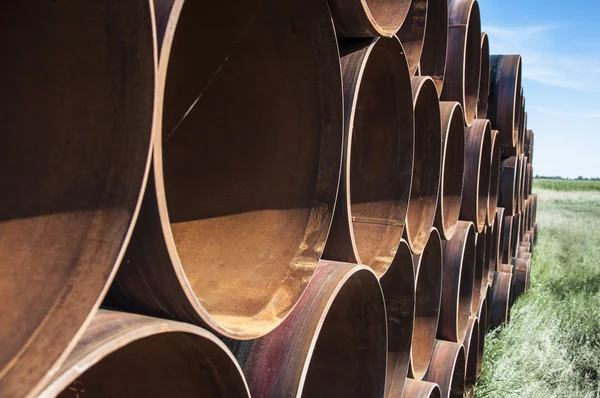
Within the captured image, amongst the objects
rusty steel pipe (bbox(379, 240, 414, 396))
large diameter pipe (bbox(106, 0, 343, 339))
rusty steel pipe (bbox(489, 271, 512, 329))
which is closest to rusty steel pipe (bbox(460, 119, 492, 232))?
rusty steel pipe (bbox(379, 240, 414, 396))

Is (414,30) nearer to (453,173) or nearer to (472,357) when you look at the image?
(453,173)

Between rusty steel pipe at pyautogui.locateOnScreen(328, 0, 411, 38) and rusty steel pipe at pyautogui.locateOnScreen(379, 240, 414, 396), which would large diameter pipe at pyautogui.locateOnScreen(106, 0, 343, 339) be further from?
rusty steel pipe at pyautogui.locateOnScreen(379, 240, 414, 396)

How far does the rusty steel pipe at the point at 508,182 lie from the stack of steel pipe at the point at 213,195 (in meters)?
3.09

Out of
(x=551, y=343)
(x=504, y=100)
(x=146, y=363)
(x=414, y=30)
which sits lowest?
(x=551, y=343)

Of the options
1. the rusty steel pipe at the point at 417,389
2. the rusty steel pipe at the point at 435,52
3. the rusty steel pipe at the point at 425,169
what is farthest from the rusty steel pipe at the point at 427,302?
the rusty steel pipe at the point at 435,52

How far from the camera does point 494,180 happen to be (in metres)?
3.85

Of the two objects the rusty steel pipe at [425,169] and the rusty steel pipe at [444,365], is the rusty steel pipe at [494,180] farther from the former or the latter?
the rusty steel pipe at [425,169]

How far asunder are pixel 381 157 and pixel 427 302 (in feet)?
3.06

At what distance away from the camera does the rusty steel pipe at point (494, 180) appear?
3.58m

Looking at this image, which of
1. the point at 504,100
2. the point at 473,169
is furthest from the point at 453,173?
the point at 504,100

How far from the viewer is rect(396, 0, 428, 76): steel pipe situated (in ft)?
5.66

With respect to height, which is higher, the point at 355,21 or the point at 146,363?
the point at 355,21

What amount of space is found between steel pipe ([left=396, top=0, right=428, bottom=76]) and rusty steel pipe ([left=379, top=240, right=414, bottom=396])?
1.84ft

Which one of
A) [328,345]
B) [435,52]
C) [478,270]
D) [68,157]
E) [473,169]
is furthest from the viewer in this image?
[478,270]
